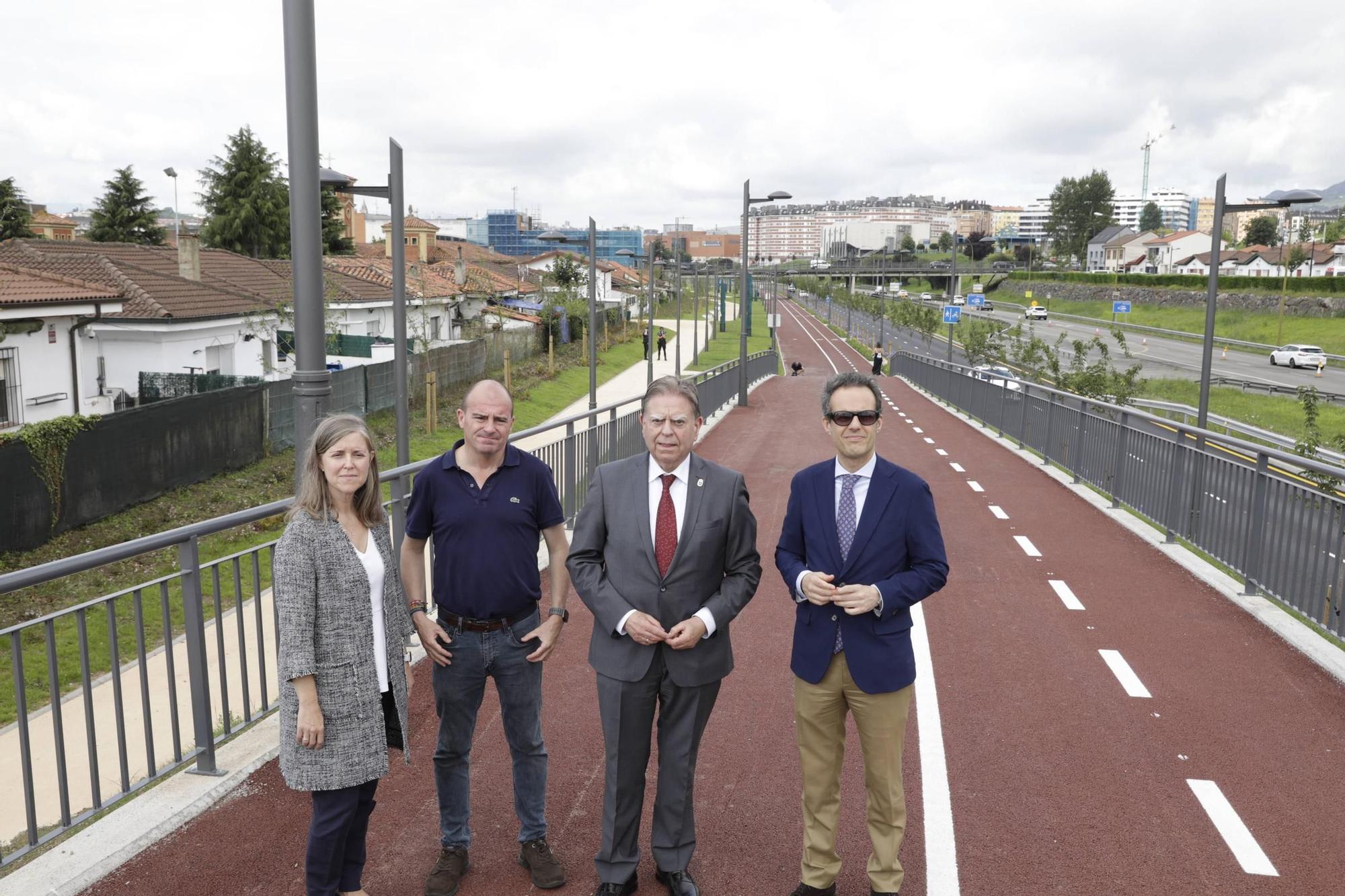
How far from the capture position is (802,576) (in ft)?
12.0

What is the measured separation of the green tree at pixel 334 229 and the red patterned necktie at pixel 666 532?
52.1m

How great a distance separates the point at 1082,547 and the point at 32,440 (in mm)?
12743

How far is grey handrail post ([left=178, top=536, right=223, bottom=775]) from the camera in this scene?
4453mm

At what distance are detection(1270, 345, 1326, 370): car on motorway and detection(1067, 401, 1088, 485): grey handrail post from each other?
42814 millimetres

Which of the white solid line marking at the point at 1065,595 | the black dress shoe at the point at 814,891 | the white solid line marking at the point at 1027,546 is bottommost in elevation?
the white solid line marking at the point at 1027,546

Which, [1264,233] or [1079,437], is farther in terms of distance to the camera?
[1264,233]

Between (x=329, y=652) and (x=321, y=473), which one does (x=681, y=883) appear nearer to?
(x=329, y=652)

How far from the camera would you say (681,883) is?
3762mm

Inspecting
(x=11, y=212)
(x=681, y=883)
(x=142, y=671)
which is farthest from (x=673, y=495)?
(x=11, y=212)

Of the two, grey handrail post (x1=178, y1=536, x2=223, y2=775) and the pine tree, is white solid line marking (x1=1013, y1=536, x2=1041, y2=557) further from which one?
the pine tree

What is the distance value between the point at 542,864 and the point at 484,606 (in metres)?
1.00

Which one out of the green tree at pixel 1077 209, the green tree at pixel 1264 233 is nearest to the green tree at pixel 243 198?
the green tree at pixel 1077 209

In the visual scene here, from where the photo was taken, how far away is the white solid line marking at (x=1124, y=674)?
6.05 metres

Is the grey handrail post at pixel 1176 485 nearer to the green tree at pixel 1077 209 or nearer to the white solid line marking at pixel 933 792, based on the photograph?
the white solid line marking at pixel 933 792
